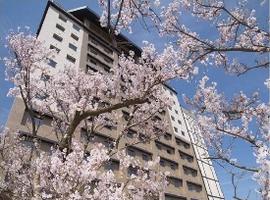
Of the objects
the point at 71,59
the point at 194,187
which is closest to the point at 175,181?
the point at 194,187

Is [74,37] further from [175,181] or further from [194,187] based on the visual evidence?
[194,187]

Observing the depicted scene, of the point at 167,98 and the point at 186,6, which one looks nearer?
the point at 186,6

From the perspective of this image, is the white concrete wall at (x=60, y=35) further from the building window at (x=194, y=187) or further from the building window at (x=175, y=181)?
the building window at (x=194, y=187)

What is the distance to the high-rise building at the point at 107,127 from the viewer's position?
28.6 meters

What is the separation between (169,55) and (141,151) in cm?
2518

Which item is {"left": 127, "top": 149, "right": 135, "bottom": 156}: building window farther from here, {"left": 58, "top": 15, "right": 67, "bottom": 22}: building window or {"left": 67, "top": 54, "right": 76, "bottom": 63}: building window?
{"left": 58, "top": 15, "right": 67, "bottom": 22}: building window

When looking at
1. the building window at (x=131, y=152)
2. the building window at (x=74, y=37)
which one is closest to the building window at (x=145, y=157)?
the building window at (x=131, y=152)

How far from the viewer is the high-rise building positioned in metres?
28.6

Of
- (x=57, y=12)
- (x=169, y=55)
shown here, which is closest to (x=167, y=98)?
(x=169, y=55)

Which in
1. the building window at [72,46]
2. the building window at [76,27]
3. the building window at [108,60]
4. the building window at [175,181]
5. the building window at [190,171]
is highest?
the building window at [76,27]

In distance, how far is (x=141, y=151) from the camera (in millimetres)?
33219

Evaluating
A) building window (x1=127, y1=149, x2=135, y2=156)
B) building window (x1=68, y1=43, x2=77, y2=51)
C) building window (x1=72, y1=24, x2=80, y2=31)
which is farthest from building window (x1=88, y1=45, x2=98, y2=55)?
building window (x1=127, y1=149, x2=135, y2=156)

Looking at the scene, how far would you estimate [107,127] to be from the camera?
29594mm

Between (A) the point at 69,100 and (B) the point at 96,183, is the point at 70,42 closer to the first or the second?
(A) the point at 69,100
